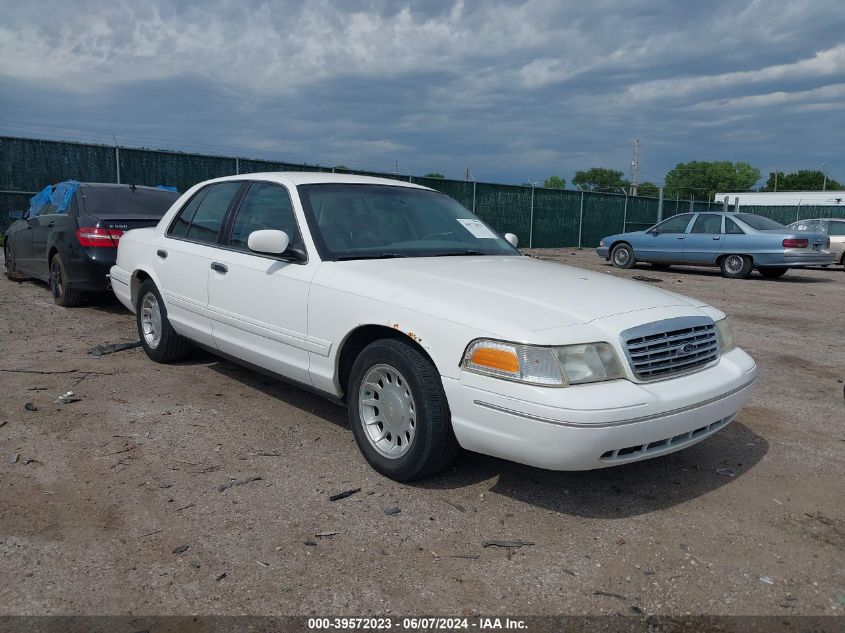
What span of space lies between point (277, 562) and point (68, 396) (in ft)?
9.35

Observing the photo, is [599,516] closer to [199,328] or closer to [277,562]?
[277,562]

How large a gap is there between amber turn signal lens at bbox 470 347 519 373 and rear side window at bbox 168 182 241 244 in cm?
258

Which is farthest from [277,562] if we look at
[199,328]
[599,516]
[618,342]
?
[199,328]

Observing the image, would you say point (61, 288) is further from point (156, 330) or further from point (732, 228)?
point (732, 228)

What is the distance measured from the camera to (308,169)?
759 inches

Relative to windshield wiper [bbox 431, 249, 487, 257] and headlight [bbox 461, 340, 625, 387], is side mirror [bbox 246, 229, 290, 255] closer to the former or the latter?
windshield wiper [bbox 431, 249, 487, 257]

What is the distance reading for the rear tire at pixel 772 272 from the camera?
15578 millimetres

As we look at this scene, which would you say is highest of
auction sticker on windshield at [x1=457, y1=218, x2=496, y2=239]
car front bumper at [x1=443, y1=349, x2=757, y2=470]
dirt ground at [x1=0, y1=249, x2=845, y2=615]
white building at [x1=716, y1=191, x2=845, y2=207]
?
white building at [x1=716, y1=191, x2=845, y2=207]

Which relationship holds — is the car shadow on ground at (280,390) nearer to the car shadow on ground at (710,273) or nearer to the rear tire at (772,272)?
the car shadow on ground at (710,273)

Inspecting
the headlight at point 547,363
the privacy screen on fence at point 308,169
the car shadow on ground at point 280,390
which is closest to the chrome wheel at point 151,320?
the car shadow on ground at point 280,390

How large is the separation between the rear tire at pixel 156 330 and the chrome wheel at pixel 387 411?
8.25ft

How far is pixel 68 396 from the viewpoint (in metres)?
4.96

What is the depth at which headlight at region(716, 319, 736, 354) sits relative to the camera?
3.84m

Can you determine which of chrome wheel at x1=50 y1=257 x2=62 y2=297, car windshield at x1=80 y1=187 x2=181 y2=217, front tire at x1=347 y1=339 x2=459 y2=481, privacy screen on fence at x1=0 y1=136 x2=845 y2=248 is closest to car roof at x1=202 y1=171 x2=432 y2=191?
front tire at x1=347 y1=339 x2=459 y2=481
